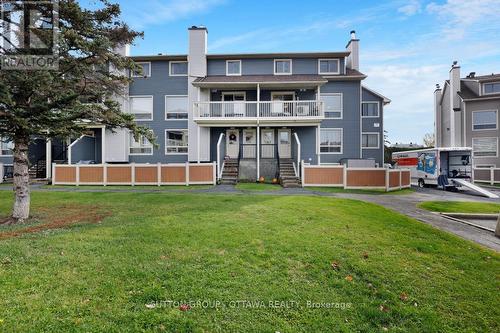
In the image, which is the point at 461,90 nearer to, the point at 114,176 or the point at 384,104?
the point at 384,104

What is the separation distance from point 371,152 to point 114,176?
2113cm

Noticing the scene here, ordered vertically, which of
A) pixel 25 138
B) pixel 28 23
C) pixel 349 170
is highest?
pixel 28 23

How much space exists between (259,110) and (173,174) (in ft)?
25.0

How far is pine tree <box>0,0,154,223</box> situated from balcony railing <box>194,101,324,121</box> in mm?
10782

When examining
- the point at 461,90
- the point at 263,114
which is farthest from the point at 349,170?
the point at 461,90

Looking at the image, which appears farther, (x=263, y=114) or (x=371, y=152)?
(x=371, y=152)

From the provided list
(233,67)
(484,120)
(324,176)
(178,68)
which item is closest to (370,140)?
(324,176)

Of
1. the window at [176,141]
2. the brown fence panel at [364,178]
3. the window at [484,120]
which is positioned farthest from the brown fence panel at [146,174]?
the window at [484,120]

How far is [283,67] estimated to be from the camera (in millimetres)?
21781

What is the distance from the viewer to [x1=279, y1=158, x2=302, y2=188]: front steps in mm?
16941

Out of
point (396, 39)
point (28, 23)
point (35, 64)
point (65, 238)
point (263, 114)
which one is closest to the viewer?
point (65, 238)

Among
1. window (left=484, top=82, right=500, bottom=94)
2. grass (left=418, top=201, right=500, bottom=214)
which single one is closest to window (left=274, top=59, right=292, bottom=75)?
grass (left=418, top=201, right=500, bottom=214)

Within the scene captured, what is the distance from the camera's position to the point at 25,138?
740 centimetres

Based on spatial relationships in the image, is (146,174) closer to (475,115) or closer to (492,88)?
(475,115)
